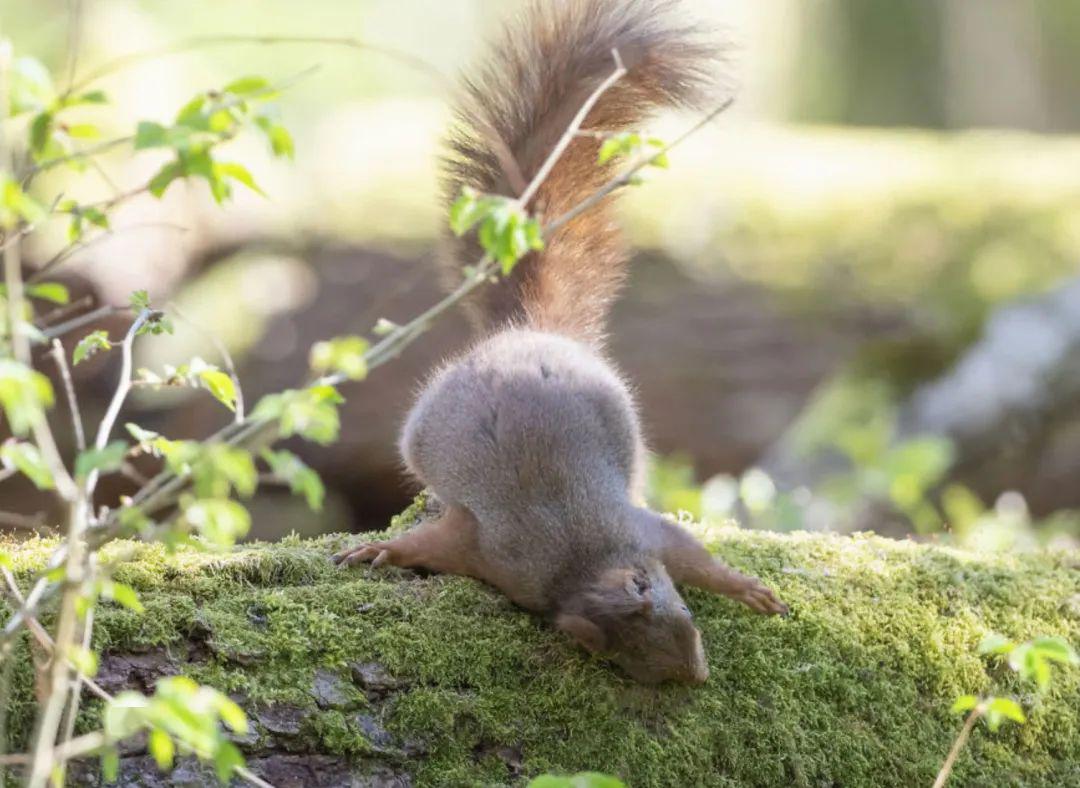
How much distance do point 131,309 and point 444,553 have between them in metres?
1.22

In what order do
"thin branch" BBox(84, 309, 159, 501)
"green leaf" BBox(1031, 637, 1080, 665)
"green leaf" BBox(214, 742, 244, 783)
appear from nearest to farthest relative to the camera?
"green leaf" BBox(214, 742, 244, 783)
"thin branch" BBox(84, 309, 159, 501)
"green leaf" BBox(1031, 637, 1080, 665)

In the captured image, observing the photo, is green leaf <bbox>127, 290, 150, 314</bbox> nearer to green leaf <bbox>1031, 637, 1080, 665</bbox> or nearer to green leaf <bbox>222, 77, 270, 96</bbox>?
green leaf <bbox>222, 77, 270, 96</bbox>

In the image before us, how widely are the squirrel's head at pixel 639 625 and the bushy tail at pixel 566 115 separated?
1323mm

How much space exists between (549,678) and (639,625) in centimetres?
31

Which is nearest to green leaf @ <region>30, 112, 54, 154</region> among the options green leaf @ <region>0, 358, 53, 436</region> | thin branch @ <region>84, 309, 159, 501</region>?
green leaf @ <region>0, 358, 53, 436</region>

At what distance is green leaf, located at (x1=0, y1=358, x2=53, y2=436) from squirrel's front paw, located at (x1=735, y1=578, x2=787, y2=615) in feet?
7.13

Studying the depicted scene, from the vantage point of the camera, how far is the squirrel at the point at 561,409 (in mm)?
3375

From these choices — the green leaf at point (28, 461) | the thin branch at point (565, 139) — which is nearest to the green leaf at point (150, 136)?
the green leaf at point (28, 461)

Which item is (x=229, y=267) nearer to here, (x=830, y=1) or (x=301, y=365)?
(x=301, y=365)

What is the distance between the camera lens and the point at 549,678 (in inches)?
120

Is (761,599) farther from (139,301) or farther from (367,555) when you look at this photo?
(139,301)

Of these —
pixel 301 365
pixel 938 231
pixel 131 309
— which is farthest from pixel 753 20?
pixel 131 309

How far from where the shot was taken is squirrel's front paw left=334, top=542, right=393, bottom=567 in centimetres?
335

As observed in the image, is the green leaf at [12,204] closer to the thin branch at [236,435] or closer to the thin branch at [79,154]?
the thin branch at [79,154]
